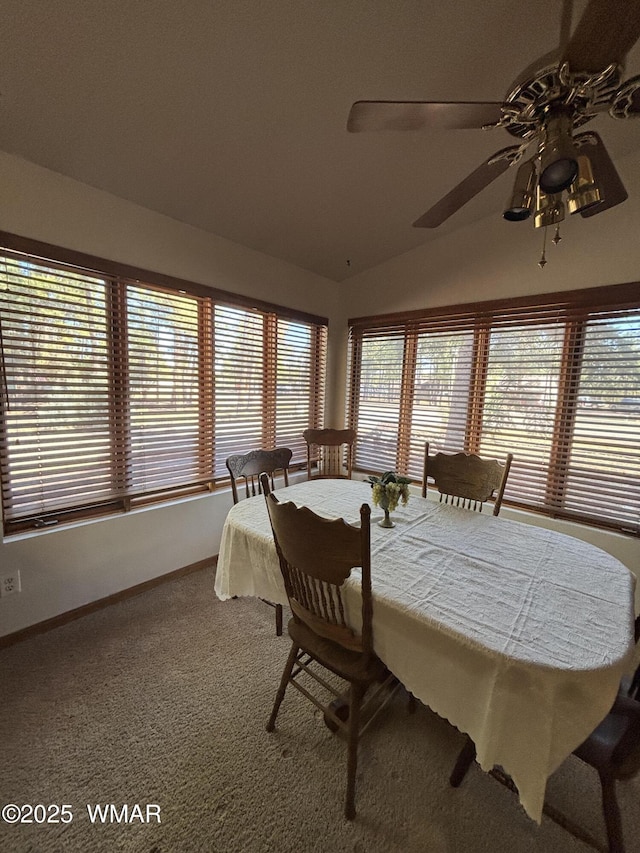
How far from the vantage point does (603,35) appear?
0.86 metres

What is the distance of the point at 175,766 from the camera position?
1.31 meters

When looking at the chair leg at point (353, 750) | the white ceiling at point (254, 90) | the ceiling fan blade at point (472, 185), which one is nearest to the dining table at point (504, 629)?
the chair leg at point (353, 750)

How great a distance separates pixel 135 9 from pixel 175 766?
8.68 ft

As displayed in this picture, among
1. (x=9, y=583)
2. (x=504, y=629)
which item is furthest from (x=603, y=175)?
(x=9, y=583)

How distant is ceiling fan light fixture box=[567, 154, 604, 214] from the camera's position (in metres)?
1.08

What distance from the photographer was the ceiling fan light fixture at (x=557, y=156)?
102cm

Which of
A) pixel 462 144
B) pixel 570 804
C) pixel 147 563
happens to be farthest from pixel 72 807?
pixel 462 144

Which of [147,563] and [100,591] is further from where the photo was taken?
[147,563]

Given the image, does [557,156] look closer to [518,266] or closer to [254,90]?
[254,90]

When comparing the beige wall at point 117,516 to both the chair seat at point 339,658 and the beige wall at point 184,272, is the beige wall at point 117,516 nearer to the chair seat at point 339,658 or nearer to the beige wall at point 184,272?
the beige wall at point 184,272

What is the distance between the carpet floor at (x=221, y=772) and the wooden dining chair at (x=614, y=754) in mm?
207

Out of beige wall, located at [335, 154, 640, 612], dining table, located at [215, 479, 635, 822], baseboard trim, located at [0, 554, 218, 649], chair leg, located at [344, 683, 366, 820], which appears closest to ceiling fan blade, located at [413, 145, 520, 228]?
beige wall, located at [335, 154, 640, 612]

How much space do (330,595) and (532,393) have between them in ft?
7.01

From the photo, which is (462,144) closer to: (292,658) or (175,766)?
(292,658)
